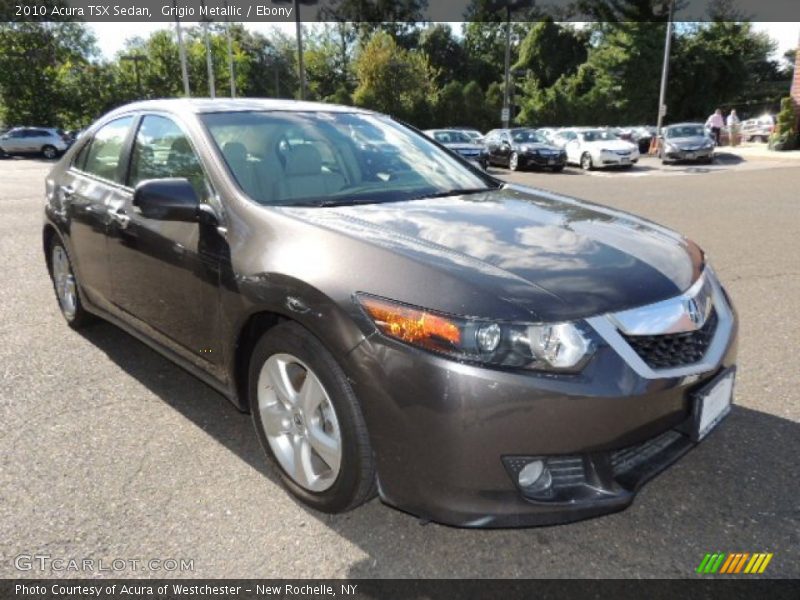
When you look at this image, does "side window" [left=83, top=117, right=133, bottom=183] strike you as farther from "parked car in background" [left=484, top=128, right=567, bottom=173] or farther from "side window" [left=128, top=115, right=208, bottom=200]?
"parked car in background" [left=484, top=128, right=567, bottom=173]

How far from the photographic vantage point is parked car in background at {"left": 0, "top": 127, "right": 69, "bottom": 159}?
3203 centimetres

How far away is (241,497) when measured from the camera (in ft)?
8.76

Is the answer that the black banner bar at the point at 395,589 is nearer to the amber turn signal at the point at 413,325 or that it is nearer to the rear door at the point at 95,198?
the amber turn signal at the point at 413,325

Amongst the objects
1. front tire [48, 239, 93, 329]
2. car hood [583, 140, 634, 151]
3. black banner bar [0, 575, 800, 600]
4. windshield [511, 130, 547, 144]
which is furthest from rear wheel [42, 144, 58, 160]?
black banner bar [0, 575, 800, 600]

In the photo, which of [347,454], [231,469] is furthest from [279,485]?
[347,454]

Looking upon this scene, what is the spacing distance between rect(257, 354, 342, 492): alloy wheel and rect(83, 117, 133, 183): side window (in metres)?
1.80

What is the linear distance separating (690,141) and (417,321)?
82.3 ft

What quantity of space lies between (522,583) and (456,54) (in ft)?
214

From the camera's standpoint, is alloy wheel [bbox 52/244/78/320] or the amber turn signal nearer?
the amber turn signal

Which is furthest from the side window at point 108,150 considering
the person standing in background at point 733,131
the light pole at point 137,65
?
the light pole at point 137,65

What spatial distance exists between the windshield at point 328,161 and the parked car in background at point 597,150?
68.9 feet

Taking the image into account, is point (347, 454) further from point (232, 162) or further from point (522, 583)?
point (232, 162)

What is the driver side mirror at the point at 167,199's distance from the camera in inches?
106

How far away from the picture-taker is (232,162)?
2953 millimetres
